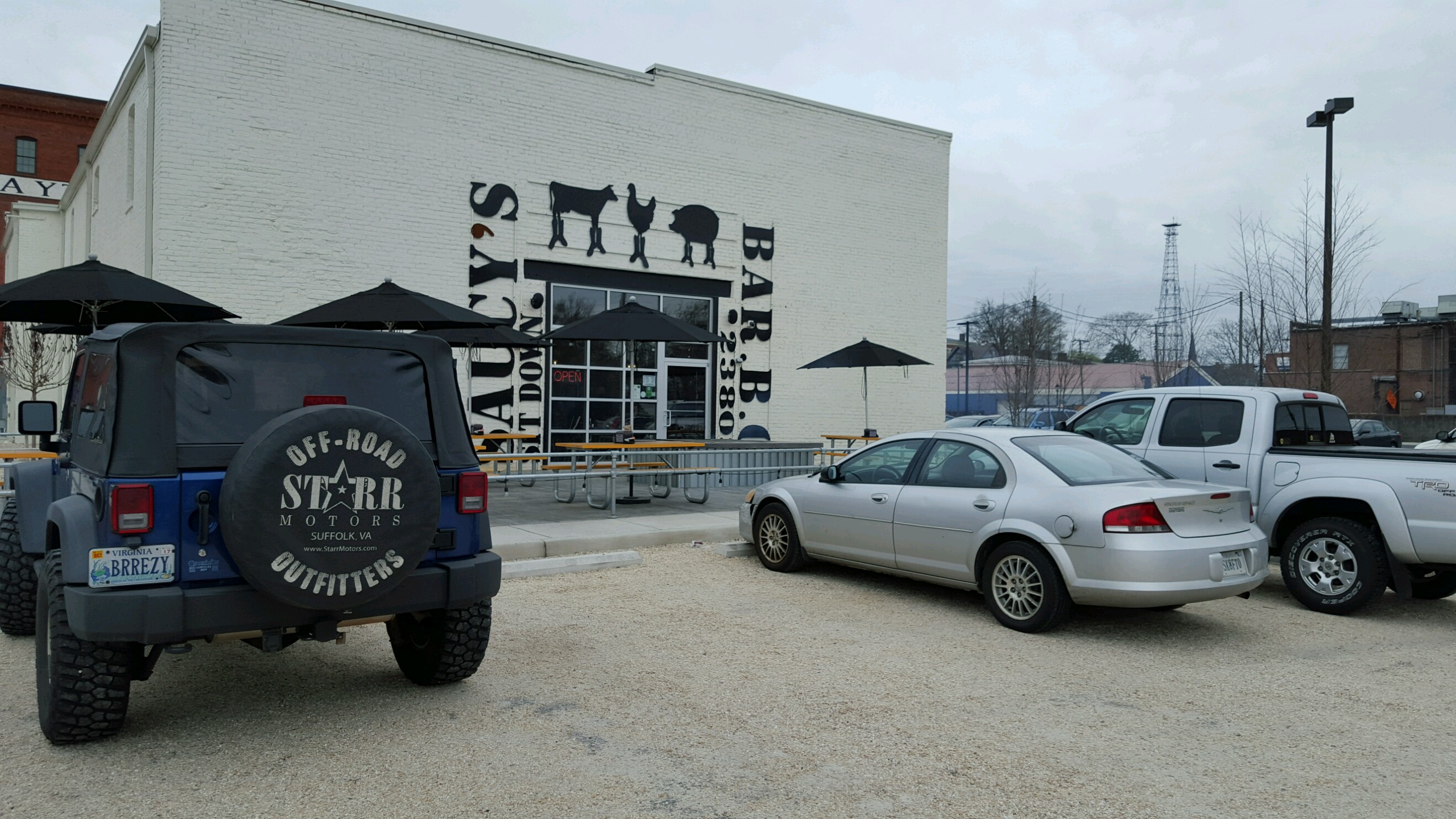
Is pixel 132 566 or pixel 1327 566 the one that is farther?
pixel 1327 566

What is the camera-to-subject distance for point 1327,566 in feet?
26.0

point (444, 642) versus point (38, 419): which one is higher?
point (38, 419)

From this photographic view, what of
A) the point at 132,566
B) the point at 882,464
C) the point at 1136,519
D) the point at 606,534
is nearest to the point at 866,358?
the point at 606,534

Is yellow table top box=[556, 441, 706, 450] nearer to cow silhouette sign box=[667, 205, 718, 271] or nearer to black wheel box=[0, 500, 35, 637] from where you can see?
cow silhouette sign box=[667, 205, 718, 271]

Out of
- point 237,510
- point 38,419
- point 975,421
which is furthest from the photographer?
point 975,421

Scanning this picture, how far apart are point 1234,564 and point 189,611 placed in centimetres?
633

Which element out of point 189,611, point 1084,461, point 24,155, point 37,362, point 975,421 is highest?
point 24,155

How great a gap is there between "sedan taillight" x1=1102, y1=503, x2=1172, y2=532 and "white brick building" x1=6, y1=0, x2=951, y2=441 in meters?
12.2

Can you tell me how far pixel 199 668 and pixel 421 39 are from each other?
13.0 metres

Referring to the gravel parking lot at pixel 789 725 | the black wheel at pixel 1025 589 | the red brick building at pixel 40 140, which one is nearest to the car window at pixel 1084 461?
the black wheel at pixel 1025 589

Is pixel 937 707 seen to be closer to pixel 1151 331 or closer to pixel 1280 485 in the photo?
pixel 1280 485

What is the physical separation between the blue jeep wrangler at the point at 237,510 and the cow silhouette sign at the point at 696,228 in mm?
14430

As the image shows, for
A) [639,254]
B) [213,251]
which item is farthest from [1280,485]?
[213,251]

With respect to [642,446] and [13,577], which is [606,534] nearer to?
[642,446]
